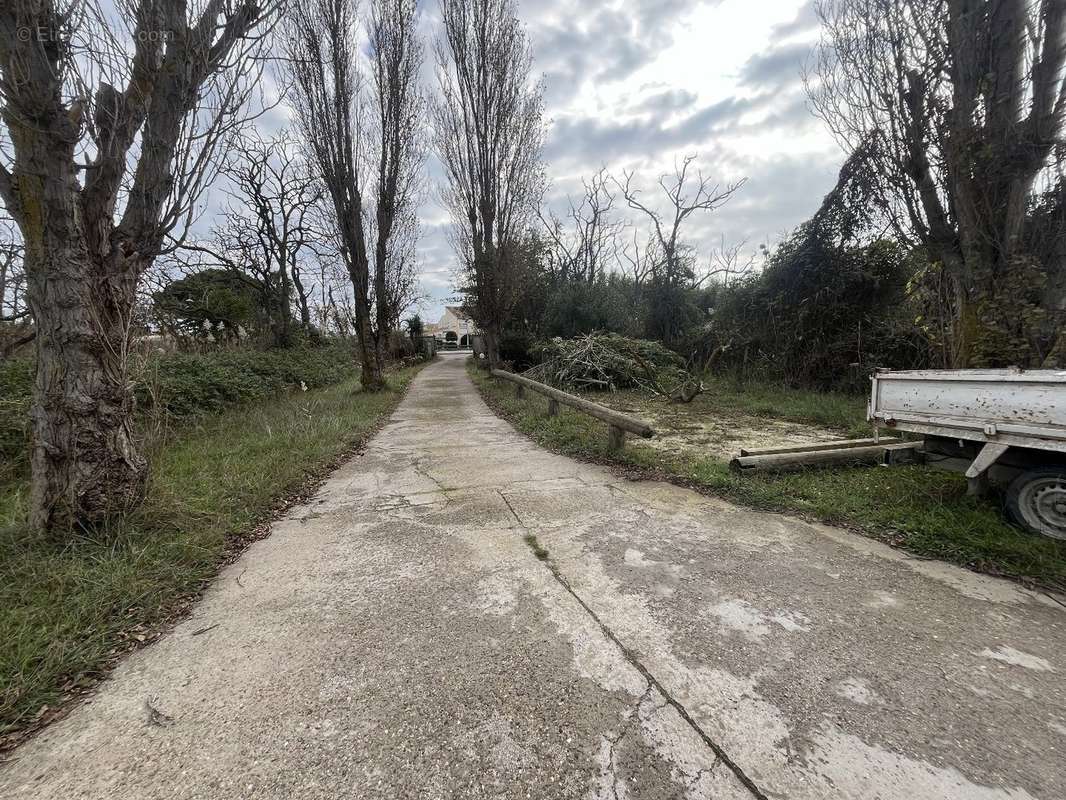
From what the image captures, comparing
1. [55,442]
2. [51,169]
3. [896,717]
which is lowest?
[896,717]

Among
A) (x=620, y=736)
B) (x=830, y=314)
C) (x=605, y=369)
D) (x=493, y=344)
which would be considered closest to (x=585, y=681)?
A: (x=620, y=736)

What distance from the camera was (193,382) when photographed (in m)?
7.32

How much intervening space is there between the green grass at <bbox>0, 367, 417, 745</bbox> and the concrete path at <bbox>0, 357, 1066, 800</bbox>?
18 centimetres

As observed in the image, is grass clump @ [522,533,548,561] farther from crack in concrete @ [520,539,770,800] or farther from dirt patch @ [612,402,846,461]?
dirt patch @ [612,402,846,461]

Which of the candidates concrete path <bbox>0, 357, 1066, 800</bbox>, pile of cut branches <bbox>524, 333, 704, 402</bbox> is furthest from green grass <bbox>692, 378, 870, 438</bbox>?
concrete path <bbox>0, 357, 1066, 800</bbox>

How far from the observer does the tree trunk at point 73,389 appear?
262 centimetres

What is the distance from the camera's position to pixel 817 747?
1.47 metres

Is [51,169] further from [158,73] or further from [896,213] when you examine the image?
[896,213]

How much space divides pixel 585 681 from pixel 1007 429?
3.33 m

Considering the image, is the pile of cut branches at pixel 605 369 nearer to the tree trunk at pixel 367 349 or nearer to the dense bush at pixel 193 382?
the tree trunk at pixel 367 349

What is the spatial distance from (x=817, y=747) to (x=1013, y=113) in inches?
232

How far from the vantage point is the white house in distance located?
188 ft

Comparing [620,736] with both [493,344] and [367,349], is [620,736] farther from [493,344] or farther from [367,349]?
[493,344]

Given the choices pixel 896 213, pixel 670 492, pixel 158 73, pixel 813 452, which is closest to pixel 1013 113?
pixel 896 213
